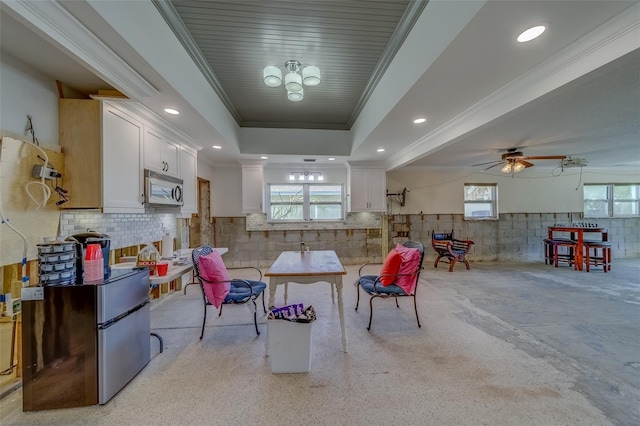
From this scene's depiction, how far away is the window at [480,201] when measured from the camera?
670 centimetres

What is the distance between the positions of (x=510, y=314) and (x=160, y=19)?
16.0ft

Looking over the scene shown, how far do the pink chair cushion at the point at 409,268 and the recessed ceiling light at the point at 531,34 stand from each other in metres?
2.04

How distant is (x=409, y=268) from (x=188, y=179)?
135 inches

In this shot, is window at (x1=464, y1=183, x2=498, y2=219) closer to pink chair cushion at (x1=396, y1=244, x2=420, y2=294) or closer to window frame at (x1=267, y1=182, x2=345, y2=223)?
window frame at (x1=267, y1=182, x2=345, y2=223)

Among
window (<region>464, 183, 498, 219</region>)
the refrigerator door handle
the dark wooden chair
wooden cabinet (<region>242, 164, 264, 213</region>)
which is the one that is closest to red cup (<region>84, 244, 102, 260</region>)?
the refrigerator door handle

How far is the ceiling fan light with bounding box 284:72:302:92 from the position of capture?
2613mm

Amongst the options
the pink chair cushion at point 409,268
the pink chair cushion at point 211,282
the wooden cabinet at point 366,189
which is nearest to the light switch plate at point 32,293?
the pink chair cushion at point 211,282

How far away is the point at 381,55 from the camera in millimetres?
2650

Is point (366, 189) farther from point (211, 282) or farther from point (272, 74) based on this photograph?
point (211, 282)

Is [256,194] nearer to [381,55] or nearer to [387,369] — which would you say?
[381,55]

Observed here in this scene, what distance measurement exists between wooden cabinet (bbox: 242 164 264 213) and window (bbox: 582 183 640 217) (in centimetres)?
873

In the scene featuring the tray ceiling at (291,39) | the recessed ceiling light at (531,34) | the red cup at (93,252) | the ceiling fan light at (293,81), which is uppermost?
the tray ceiling at (291,39)

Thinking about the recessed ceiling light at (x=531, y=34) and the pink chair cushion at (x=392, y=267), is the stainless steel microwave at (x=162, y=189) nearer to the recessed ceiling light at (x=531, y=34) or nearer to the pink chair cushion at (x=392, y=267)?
Answer: the pink chair cushion at (x=392, y=267)

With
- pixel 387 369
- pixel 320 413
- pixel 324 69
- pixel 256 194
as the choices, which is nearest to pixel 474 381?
pixel 387 369
